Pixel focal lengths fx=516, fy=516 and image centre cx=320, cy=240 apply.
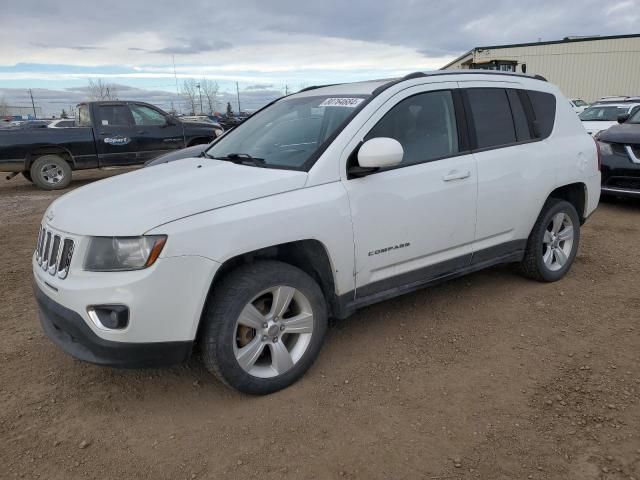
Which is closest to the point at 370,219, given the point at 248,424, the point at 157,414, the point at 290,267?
the point at 290,267

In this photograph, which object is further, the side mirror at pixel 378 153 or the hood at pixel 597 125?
the hood at pixel 597 125

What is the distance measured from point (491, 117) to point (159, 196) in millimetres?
2646

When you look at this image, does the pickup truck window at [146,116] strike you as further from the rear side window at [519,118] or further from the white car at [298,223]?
the rear side window at [519,118]

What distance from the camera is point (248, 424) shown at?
2.82 meters

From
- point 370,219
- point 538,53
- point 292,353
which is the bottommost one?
point 292,353

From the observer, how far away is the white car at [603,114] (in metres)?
12.0

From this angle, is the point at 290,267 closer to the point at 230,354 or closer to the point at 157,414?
the point at 230,354

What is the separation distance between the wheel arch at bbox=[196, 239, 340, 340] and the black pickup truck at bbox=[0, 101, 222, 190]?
9489 mm

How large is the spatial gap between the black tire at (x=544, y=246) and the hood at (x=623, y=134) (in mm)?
3597

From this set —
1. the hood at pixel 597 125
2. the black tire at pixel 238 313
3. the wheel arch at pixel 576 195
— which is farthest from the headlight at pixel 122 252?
the hood at pixel 597 125

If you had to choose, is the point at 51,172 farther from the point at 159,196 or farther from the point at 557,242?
the point at 557,242

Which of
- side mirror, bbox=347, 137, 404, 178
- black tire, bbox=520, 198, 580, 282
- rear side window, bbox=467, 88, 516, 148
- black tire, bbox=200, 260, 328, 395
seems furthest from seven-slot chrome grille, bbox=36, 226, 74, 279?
black tire, bbox=520, 198, 580, 282

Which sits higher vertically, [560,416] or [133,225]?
[133,225]

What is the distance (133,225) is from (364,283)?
4.84 ft
